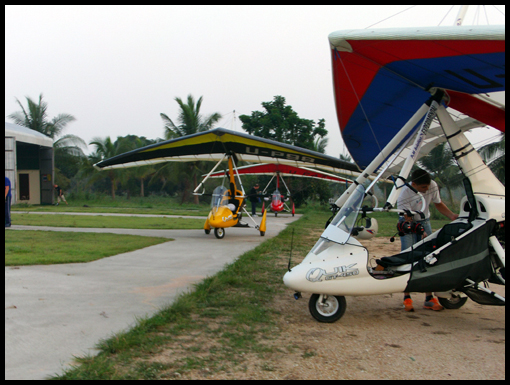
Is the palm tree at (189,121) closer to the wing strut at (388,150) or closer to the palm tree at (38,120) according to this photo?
the palm tree at (38,120)

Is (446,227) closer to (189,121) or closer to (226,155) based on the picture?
(226,155)

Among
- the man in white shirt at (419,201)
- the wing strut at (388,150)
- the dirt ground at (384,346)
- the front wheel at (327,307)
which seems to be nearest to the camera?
the dirt ground at (384,346)

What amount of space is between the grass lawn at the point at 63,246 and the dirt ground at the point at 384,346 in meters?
4.07

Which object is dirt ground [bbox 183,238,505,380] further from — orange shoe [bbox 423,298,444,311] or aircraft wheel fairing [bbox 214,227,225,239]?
aircraft wheel fairing [bbox 214,227,225,239]

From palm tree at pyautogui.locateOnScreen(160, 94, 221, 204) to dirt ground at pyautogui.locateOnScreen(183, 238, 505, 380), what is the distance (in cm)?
2894

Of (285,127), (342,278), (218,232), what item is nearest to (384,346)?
(342,278)

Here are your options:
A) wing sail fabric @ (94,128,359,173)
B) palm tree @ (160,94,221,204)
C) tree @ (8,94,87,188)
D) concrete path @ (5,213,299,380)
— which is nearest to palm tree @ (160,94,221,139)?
palm tree @ (160,94,221,204)

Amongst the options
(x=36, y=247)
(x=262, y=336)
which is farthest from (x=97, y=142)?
(x=262, y=336)

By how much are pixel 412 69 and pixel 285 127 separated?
1151 inches

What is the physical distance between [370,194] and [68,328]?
339 centimetres

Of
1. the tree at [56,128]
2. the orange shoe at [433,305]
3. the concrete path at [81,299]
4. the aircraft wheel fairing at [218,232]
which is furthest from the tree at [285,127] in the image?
the orange shoe at [433,305]

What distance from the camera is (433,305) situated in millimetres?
5133

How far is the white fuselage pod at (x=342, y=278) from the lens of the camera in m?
4.36

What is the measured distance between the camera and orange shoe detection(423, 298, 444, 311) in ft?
16.8
